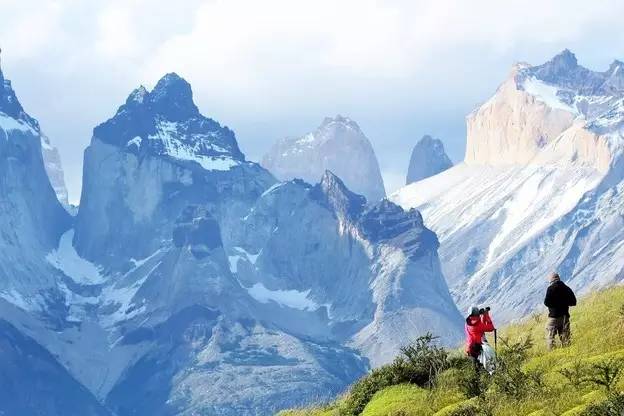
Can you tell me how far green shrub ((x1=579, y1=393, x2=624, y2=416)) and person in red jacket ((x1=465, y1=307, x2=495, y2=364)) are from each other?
10605 mm

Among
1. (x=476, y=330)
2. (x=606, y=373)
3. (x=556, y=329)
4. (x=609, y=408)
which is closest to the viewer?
(x=609, y=408)

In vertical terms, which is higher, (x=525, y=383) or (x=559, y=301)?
(x=559, y=301)

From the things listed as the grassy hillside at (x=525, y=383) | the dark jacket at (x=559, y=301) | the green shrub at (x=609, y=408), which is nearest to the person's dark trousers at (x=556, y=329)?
the dark jacket at (x=559, y=301)

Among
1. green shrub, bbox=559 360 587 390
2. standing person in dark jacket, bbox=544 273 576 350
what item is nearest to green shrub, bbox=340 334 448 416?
standing person in dark jacket, bbox=544 273 576 350

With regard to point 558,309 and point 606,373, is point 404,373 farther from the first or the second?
point 606,373

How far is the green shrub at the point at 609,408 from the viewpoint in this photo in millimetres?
26625

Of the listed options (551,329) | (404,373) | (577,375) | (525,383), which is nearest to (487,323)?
(551,329)

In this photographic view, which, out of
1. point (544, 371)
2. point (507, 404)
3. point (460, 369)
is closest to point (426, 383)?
point (460, 369)

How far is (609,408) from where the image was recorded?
2695cm

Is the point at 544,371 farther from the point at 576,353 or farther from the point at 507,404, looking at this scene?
the point at 507,404

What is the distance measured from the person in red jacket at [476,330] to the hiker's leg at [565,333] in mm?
2039

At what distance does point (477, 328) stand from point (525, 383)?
6369mm

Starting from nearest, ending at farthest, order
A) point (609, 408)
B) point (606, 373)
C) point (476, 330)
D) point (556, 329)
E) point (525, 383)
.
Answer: point (609, 408) < point (606, 373) < point (525, 383) < point (476, 330) < point (556, 329)

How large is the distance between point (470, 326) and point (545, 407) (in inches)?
340
